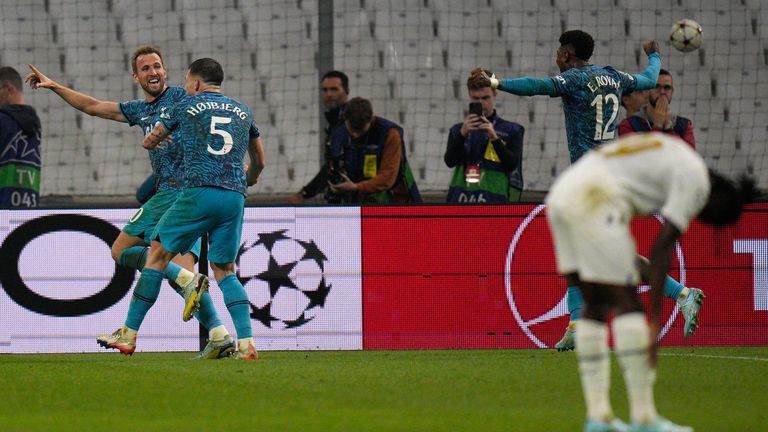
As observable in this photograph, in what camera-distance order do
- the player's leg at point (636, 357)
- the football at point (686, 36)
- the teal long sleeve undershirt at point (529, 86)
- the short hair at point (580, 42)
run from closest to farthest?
1. the player's leg at point (636, 357)
2. the teal long sleeve undershirt at point (529, 86)
3. the short hair at point (580, 42)
4. the football at point (686, 36)

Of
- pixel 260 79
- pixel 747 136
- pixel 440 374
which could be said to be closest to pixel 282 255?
pixel 440 374

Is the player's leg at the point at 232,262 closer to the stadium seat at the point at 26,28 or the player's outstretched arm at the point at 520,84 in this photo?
the player's outstretched arm at the point at 520,84

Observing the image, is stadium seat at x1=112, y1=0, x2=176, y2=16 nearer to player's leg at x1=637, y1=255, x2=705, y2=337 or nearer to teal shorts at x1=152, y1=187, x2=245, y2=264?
teal shorts at x1=152, y1=187, x2=245, y2=264

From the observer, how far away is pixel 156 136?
8.60 metres

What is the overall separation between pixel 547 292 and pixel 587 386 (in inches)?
226

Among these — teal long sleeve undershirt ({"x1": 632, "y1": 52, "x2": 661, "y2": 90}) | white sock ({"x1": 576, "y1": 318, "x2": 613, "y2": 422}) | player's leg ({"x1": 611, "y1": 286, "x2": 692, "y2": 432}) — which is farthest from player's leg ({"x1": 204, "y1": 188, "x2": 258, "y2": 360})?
player's leg ({"x1": 611, "y1": 286, "x2": 692, "y2": 432})

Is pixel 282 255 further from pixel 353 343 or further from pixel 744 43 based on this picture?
pixel 744 43

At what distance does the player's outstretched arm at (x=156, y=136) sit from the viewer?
338 inches

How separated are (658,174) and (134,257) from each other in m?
5.37

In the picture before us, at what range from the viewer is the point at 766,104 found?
1533 centimetres

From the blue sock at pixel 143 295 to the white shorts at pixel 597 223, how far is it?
4.49m

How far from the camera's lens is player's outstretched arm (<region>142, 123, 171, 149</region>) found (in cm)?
859

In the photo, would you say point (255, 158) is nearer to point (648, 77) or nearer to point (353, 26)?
point (648, 77)

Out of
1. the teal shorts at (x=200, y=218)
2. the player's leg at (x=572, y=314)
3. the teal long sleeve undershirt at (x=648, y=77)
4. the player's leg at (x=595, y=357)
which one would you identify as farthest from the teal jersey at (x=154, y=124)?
the player's leg at (x=595, y=357)
